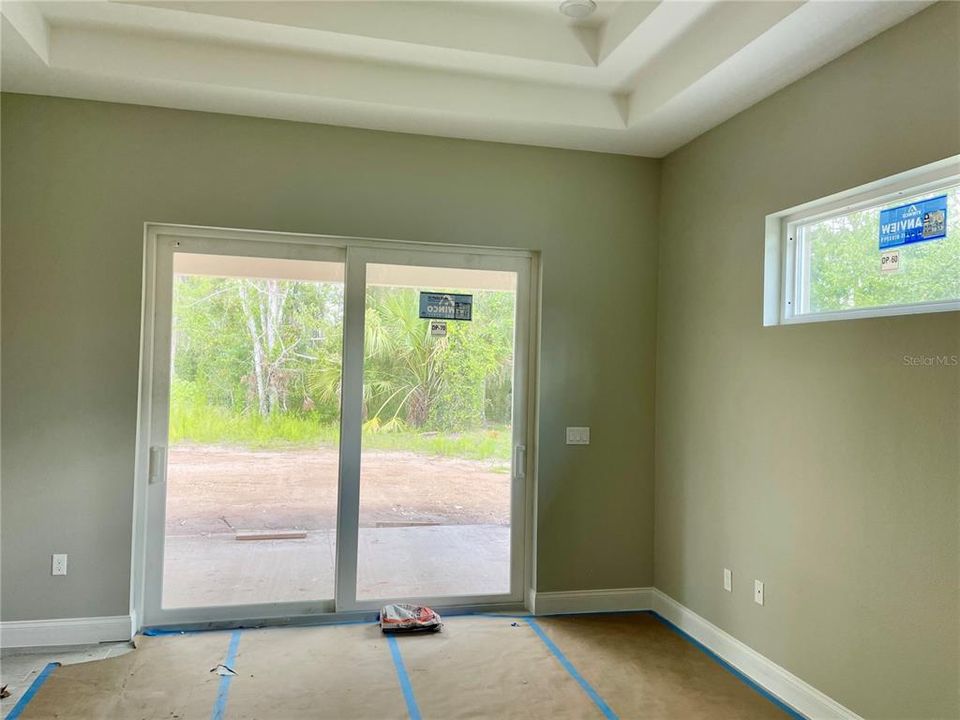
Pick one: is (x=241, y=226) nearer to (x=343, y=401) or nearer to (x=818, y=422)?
(x=343, y=401)

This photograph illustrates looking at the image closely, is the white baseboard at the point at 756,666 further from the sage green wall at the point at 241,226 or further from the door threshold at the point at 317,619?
the door threshold at the point at 317,619

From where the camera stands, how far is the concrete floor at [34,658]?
2.92 m

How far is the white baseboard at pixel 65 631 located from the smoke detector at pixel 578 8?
371cm

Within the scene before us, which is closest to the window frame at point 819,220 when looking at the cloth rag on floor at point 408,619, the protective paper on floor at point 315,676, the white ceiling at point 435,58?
the white ceiling at point 435,58

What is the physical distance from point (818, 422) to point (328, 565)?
8.83ft

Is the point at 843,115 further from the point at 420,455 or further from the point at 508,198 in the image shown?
the point at 420,455

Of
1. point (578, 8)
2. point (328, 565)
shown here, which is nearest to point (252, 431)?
point (328, 565)

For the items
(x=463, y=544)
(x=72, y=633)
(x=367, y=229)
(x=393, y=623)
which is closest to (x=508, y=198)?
(x=367, y=229)

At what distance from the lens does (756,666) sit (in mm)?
3158

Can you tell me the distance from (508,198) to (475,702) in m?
2.70

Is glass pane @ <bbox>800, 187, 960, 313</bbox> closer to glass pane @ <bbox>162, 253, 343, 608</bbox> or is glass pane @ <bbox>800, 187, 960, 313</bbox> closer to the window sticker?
the window sticker

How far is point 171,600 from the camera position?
11.8 ft

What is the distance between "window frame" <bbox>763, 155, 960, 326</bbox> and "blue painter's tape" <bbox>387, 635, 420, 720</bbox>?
2408mm

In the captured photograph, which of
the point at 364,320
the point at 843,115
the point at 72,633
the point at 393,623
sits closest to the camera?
the point at 843,115
